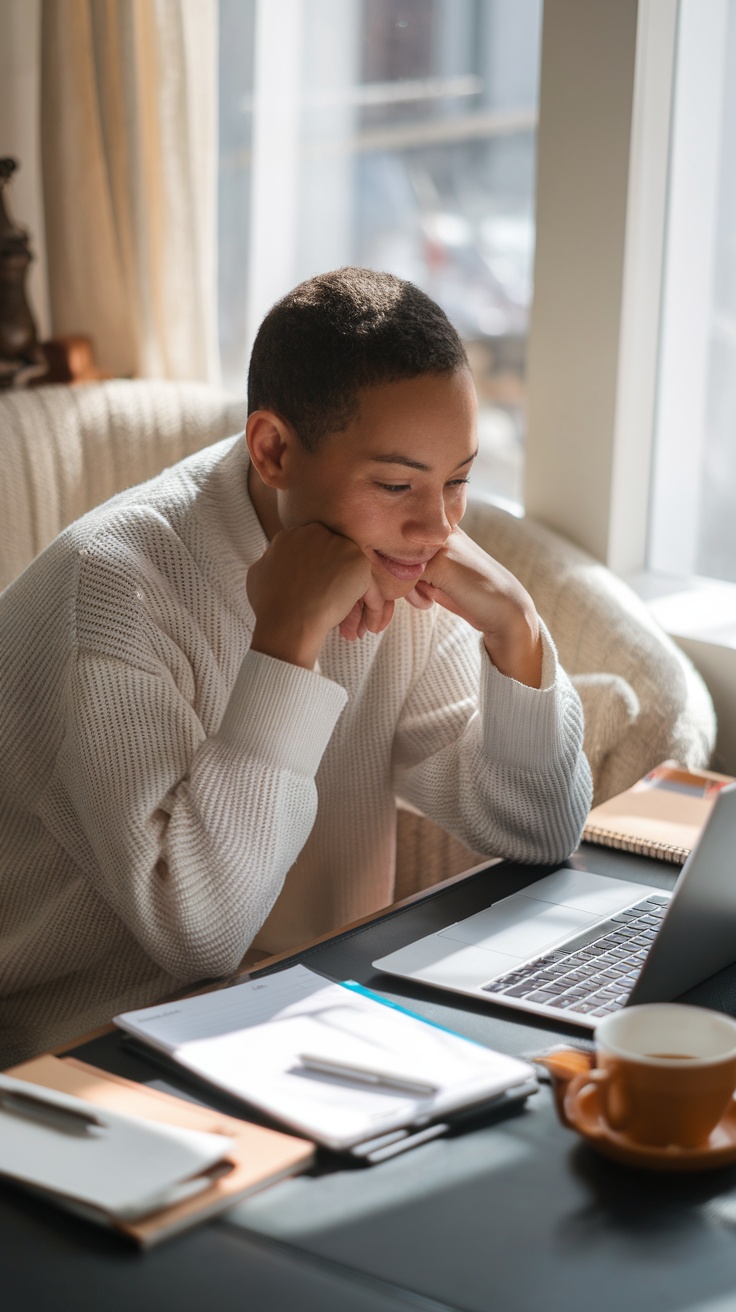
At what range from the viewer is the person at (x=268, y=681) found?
116 cm

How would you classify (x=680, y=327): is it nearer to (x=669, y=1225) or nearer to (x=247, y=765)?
(x=247, y=765)

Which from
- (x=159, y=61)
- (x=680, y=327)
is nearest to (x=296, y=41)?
(x=159, y=61)

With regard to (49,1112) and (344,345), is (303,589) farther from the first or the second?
Result: (49,1112)

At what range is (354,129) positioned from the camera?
2572mm

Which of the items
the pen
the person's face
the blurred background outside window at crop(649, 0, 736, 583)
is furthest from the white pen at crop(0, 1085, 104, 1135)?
the blurred background outside window at crop(649, 0, 736, 583)

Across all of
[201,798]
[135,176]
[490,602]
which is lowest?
[201,798]

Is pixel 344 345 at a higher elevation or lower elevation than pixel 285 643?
higher

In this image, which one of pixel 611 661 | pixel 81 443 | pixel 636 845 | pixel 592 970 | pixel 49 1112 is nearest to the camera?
pixel 49 1112

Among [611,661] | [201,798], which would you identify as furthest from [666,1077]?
[611,661]

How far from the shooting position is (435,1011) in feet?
3.32

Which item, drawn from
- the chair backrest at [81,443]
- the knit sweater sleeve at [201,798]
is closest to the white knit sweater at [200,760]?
the knit sweater sleeve at [201,798]

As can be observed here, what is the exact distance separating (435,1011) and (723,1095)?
0.86ft

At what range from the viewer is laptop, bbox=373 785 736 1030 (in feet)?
3.14

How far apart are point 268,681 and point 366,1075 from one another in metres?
0.38
